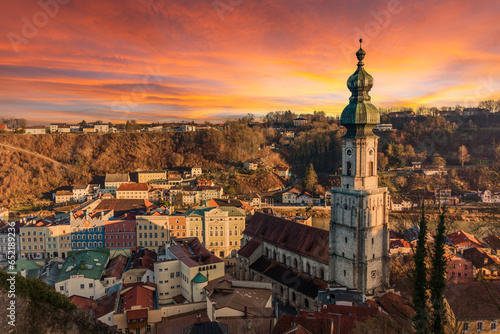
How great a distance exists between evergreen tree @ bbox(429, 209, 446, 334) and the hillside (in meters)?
75.9

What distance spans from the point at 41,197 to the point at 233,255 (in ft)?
176

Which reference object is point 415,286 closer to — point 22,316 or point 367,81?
point 367,81

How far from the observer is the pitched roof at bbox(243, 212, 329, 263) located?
23.7 meters

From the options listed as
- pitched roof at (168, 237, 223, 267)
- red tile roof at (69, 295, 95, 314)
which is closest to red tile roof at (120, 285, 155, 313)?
red tile roof at (69, 295, 95, 314)

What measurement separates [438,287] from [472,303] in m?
4.99

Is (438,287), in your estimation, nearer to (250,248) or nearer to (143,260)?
(250,248)

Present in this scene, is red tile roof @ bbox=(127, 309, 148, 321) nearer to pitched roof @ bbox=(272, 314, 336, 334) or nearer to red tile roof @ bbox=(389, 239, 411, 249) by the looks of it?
pitched roof @ bbox=(272, 314, 336, 334)

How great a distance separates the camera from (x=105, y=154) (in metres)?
92.2

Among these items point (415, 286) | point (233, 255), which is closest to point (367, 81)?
point (415, 286)

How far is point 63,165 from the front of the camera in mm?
85375

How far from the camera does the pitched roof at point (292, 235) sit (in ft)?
77.8

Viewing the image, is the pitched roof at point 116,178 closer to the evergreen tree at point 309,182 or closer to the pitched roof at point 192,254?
the evergreen tree at point 309,182

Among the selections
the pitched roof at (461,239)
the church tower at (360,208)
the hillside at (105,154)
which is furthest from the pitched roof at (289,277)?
the hillside at (105,154)

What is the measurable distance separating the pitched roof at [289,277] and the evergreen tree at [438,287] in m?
10.0
